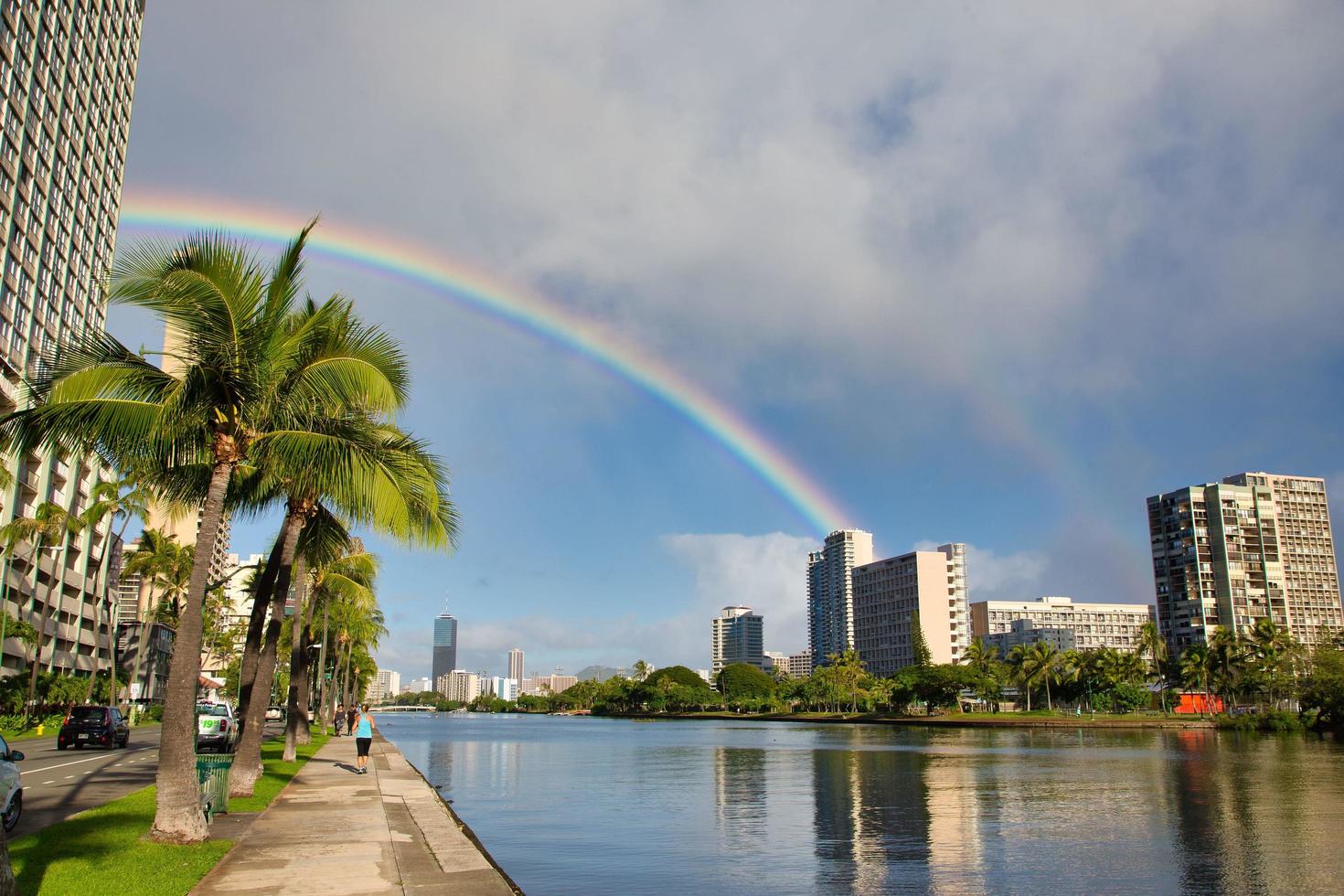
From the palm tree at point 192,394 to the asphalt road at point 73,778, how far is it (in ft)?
12.7

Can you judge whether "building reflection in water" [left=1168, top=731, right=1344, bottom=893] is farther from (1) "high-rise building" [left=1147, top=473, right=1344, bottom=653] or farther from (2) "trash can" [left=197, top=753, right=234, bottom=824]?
(1) "high-rise building" [left=1147, top=473, right=1344, bottom=653]

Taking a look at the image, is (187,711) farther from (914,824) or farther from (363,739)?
(914,824)

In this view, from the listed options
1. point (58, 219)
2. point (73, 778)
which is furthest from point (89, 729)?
point (58, 219)

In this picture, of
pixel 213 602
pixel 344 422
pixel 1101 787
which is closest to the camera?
pixel 344 422

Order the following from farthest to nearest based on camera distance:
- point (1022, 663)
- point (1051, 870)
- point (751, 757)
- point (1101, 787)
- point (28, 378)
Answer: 1. point (1022, 663)
2. point (751, 757)
3. point (1101, 787)
4. point (1051, 870)
5. point (28, 378)

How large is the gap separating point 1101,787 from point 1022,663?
10519cm

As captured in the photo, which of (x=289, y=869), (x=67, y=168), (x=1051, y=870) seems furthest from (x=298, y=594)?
(x=67, y=168)

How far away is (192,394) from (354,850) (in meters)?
7.53

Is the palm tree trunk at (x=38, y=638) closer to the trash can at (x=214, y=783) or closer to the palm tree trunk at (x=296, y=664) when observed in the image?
the palm tree trunk at (x=296, y=664)

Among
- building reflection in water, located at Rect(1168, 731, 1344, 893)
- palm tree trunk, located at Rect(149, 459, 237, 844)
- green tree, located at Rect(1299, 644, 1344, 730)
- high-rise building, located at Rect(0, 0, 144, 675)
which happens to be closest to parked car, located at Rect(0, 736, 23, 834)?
palm tree trunk, located at Rect(149, 459, 237, 844)

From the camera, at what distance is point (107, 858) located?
13125 mm

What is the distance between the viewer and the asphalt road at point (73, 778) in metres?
19.3

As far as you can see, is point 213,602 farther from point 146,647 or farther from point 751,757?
point 751,757

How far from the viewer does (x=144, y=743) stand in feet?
160
